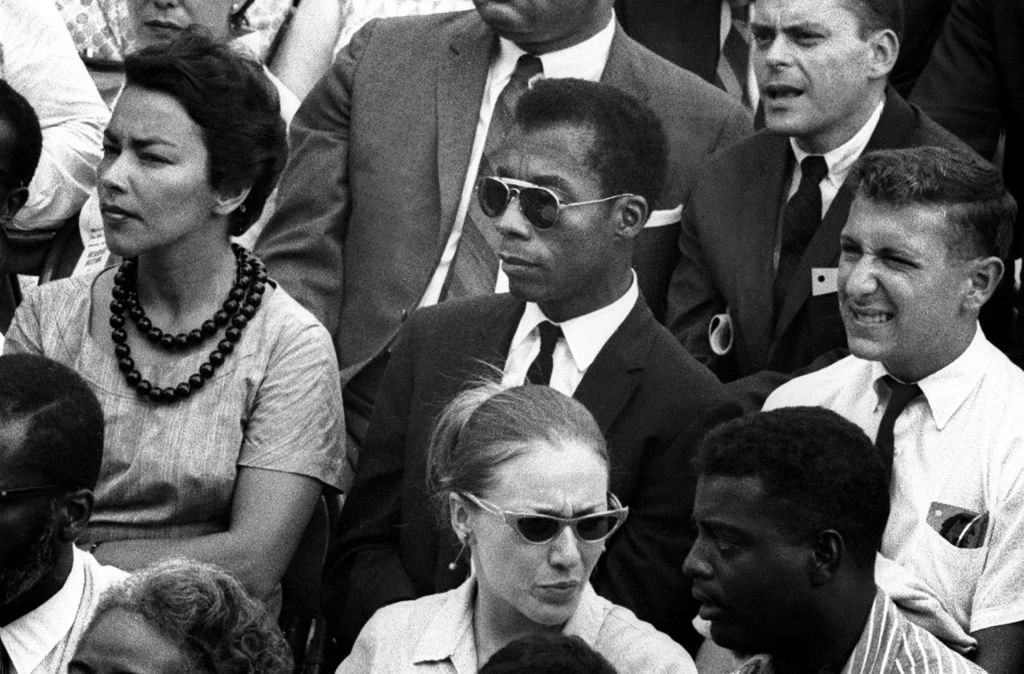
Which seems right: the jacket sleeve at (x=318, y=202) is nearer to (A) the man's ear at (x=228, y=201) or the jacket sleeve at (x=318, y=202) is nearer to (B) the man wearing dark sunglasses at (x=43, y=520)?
(A) the man's ear at (x=228, y=201)

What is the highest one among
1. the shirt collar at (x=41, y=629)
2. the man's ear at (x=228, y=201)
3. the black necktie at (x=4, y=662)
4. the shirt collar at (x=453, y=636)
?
the man's ear at (x=228, y=201)

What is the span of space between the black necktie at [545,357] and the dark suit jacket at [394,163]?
837 mm

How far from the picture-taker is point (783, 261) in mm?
5531

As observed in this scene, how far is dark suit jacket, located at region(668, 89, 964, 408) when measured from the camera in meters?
5.41

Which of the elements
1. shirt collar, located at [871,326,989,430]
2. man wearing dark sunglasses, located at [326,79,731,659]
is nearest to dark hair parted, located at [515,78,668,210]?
man wearing dark sunglasses, located at [326,79,731,659]

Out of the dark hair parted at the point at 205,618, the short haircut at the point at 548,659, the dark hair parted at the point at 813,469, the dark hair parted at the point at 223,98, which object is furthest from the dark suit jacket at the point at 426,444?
the short haircut at the point at 548,659

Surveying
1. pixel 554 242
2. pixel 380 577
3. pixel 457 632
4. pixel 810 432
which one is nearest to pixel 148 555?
pixel 380 577

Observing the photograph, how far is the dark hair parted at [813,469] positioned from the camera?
13.7ft

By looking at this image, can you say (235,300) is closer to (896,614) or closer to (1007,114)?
(896,614)

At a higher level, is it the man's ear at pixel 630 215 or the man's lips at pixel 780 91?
the man's lips at pixel 780 91

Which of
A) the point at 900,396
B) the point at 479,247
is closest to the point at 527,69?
the point at 479,247

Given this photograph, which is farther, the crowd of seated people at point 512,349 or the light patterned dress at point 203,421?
the light patterned dress at point 203,421

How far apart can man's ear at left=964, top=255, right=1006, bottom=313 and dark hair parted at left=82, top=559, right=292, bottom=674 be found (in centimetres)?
181

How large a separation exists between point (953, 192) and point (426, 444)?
51.2 inches
